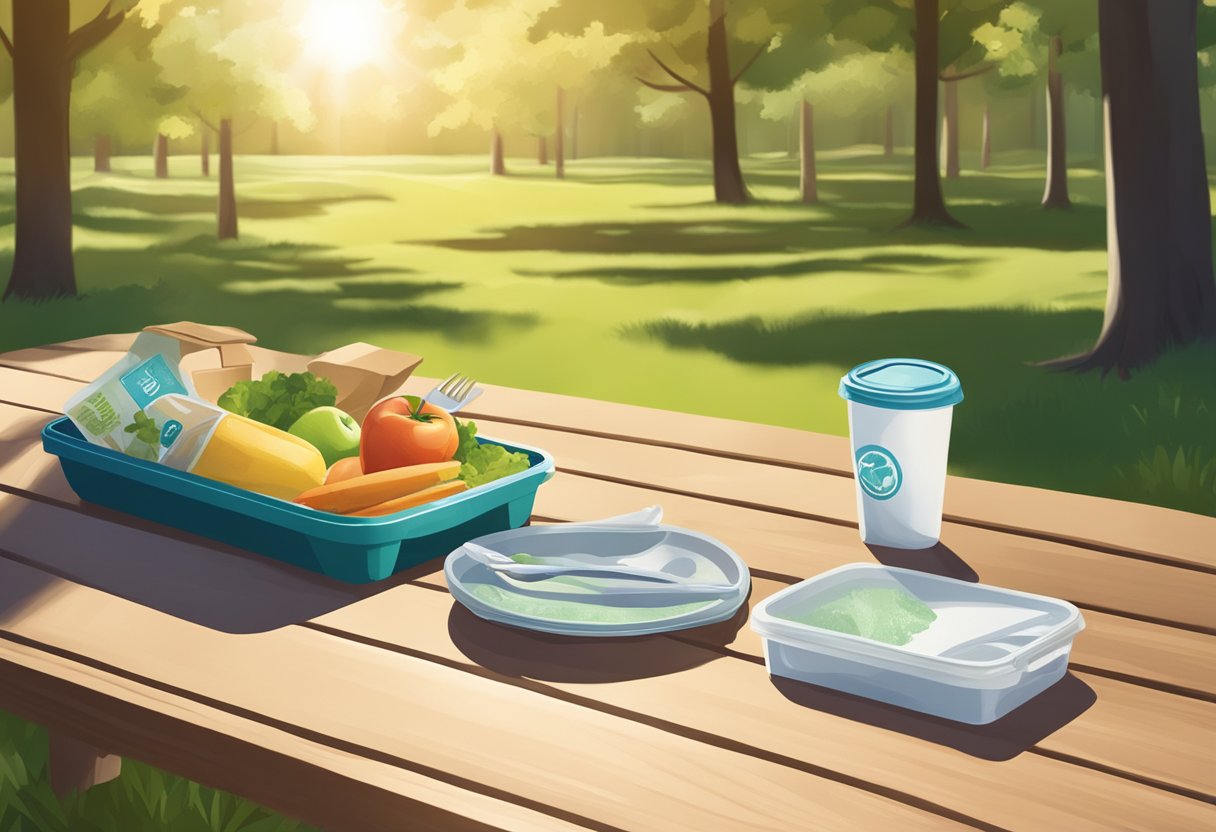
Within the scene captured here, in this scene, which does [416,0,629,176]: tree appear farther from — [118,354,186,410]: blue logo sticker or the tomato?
the tomato

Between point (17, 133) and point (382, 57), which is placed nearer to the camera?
point (17, 133)

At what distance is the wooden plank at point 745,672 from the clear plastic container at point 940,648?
2 cm

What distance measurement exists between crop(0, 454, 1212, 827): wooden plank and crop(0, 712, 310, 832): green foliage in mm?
515

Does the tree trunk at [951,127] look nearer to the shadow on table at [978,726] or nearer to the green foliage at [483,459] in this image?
the green foliage at [483,459]

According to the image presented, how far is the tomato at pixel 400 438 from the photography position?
1776 mm

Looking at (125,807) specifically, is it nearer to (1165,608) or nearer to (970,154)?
(1165,608)

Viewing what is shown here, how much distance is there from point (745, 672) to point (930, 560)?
454mm

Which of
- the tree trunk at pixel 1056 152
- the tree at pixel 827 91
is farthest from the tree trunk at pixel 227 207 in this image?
the tree trunk at pixel 1056 152

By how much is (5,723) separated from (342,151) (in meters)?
37.6

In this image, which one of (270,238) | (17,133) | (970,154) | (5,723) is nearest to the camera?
(5,723)

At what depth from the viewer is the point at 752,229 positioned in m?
14.8

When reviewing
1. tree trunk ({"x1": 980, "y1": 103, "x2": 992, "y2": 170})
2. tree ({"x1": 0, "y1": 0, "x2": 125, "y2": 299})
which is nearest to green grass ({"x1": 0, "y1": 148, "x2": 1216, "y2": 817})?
tree ({"x1": 0, "y1": 0, "x2": 125, "y2": 299})

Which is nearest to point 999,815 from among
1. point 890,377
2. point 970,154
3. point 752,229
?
→ point 890,377

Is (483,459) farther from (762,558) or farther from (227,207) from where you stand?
(227,207)
